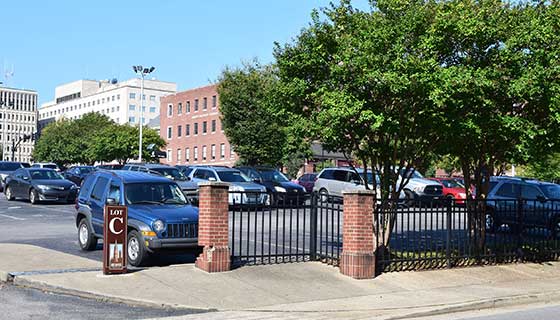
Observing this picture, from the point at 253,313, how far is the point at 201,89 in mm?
71962

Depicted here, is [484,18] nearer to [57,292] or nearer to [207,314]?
[207,314]

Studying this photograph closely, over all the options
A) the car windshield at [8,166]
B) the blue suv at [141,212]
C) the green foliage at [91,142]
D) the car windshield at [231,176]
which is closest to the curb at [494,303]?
the blue suv at [141,212]

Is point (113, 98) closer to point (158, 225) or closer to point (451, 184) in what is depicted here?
point (451, 184)

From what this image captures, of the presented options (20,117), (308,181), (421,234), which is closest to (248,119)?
(308,181)

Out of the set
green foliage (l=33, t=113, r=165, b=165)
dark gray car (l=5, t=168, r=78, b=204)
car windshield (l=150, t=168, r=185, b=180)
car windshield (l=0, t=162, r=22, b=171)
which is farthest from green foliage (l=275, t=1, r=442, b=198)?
green foliage (l=33, t=113, r=165, b=165)

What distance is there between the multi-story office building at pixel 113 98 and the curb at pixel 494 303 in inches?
5216

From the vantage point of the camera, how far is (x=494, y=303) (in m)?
11.9

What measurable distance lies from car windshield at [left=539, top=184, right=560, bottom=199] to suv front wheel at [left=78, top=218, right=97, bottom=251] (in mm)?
14443

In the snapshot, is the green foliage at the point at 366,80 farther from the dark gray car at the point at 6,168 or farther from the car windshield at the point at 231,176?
the dark gray car at the point at 6,168

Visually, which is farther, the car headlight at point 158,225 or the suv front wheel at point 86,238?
the suv front wheel at point 86,238

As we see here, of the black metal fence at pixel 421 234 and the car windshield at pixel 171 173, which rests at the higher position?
the car windshield at pixel 171 173

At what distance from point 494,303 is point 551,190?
1185 centimetres

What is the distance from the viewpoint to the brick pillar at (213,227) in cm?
1270

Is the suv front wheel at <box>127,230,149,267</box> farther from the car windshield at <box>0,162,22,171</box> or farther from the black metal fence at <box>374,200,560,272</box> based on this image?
the car windshield at <box>0,162,22,171</box>
